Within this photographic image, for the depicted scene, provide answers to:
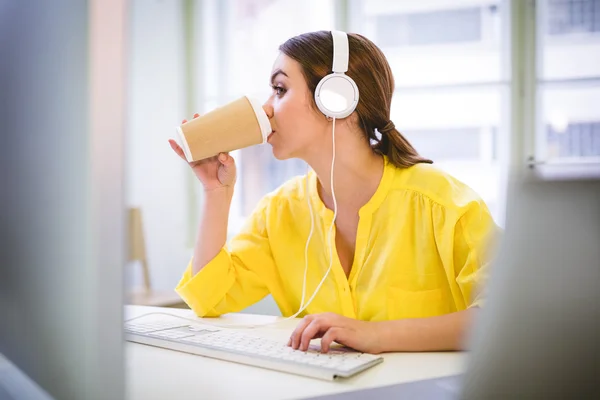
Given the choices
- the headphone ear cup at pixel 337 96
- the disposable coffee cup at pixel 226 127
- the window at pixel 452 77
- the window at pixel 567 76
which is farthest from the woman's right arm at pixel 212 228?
the window at pixel 567 76

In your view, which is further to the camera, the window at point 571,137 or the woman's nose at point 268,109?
the window at point 571,137

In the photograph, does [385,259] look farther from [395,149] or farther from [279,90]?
[279,90]

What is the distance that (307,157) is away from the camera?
1.34 metres

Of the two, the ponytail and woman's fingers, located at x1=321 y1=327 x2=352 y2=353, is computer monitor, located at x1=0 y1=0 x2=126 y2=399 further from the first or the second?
the ponytail

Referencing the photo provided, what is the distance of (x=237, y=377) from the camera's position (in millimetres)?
764

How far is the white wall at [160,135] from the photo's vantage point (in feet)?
10.6

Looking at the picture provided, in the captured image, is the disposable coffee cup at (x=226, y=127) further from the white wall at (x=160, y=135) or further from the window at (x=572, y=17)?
the window at (x=572, y=17)

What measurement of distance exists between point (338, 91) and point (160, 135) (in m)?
2.18

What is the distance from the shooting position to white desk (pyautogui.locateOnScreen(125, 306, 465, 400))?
71 centimetres

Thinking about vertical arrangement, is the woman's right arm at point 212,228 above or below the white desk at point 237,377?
above

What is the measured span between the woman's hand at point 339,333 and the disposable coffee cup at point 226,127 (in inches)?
16.7

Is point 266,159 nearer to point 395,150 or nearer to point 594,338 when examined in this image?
point 395,150

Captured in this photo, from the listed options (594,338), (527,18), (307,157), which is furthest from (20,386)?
(527,18)

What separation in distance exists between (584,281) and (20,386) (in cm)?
54
